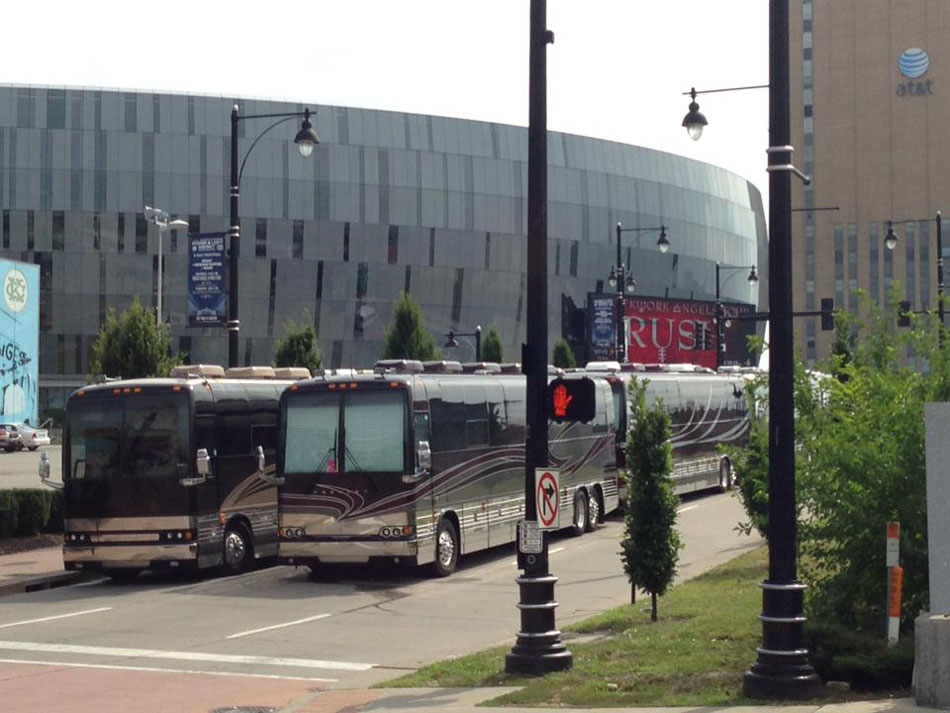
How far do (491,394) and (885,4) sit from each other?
123m

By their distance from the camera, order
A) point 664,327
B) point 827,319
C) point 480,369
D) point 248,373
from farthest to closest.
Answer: point 664,327 → point 827,319 → point 480,369 → point 248,373

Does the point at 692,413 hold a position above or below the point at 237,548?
above

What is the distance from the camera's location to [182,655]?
53.4 feet

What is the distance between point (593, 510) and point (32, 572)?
40.5 feet

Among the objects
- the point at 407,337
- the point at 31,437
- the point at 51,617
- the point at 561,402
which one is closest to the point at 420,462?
the point at 51,617

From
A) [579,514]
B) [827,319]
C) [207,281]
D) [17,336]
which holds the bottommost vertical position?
[579,514]

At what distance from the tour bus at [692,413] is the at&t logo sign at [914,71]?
100886mm

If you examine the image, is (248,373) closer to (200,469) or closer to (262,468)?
(262,468)

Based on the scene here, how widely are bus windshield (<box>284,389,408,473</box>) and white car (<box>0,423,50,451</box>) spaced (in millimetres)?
49359

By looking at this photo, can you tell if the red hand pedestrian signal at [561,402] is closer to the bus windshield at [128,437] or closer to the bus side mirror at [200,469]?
the bus side mirror at [200,469]

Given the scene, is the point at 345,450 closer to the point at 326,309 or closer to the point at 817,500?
the point at 817,500

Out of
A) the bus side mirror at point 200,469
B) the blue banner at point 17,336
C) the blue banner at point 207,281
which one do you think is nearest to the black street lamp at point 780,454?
the bus side mirror at point 200,469

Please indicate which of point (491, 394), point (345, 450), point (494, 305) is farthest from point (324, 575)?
point (494, 305)

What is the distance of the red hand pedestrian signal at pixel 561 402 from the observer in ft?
47.0
